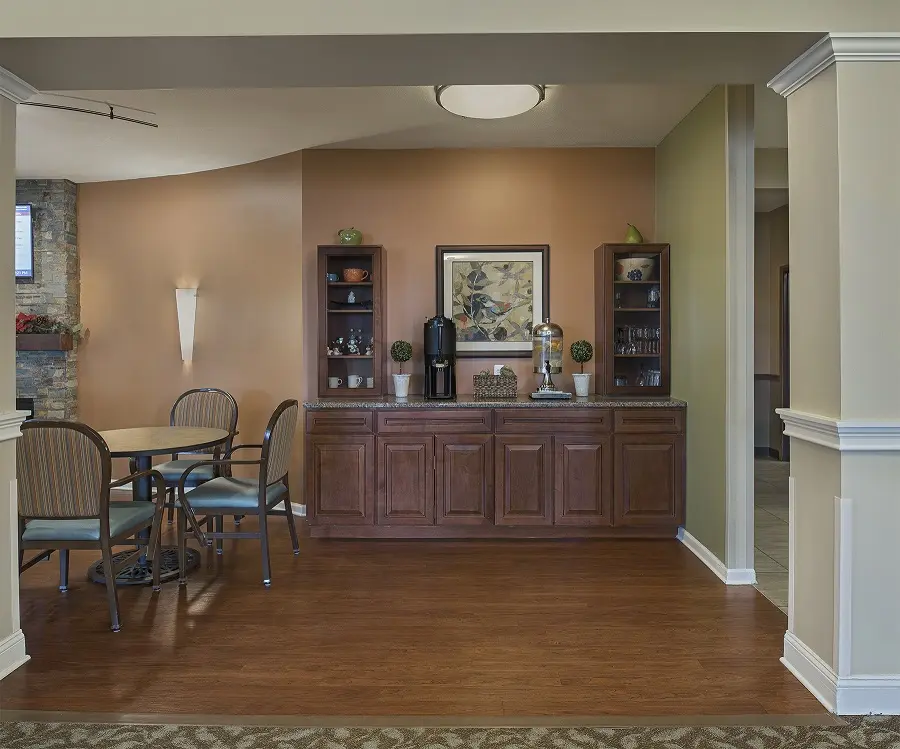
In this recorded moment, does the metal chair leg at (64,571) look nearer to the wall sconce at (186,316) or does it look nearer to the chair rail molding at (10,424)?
the chair rail molding at (10,424)

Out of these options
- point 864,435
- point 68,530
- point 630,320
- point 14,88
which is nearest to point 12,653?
point 68,530

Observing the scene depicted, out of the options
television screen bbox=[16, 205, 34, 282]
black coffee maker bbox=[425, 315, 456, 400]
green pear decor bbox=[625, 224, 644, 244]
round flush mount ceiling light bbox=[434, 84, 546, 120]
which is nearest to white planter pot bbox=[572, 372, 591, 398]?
black coffee maker bbox=[425, 315, 456, 400]

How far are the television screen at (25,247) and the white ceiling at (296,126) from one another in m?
0.32

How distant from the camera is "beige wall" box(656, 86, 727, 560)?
12.6 ft

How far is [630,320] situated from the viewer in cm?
509

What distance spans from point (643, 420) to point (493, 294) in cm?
147

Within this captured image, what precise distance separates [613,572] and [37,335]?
4659 millimetres

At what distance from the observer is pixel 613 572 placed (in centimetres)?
389

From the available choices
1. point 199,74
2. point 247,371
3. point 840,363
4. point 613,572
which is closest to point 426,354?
point 247,371

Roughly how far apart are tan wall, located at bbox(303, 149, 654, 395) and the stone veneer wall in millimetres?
2021

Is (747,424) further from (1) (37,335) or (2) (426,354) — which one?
(1) (37,335)

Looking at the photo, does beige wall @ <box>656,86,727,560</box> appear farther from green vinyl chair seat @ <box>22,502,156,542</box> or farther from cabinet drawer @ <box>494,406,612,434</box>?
green vinyl chair seat @ <box>22,502,156,542</box>

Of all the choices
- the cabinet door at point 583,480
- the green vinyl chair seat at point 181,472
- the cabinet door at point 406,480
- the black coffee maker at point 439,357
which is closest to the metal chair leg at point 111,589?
the green vinyl chair seat at point 181,472

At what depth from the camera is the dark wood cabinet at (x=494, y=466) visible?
14.8 ft
